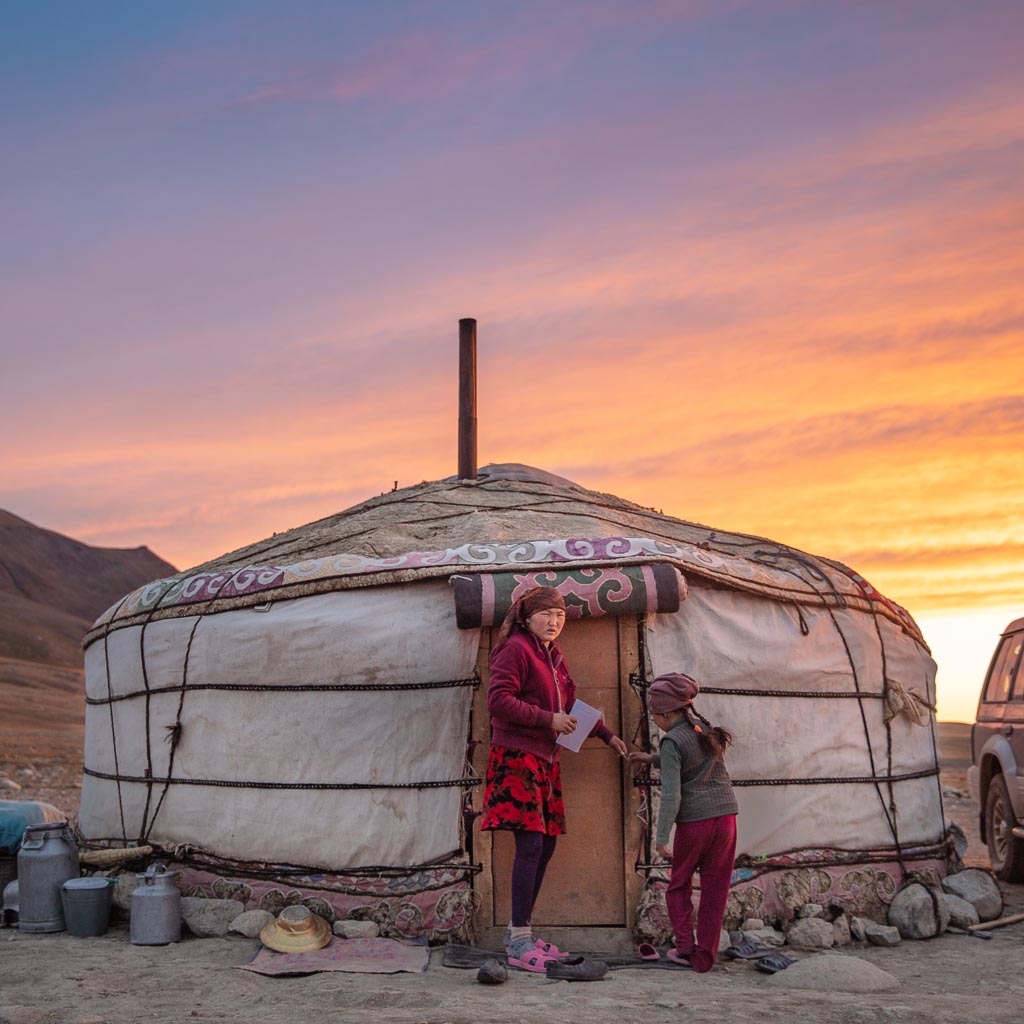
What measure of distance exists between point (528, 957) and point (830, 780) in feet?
5.96

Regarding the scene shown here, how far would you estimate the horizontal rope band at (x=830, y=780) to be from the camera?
17.2 feet

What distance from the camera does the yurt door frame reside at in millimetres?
4957

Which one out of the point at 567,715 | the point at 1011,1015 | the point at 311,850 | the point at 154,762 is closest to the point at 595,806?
the point at 567,715

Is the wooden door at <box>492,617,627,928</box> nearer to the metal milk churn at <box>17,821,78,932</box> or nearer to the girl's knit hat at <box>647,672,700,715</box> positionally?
the girl's knit hat at <box>647,672,700,715</box>

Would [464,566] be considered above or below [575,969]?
above

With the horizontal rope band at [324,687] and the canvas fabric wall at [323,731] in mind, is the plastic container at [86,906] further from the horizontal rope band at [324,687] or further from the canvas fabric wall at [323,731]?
the horizontal rope band at [324,687]

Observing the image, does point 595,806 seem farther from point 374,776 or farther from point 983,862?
point 983,862

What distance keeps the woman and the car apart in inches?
117

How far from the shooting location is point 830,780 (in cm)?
553

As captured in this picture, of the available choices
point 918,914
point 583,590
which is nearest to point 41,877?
point 583,590

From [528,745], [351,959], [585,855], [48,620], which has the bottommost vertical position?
[351,959]

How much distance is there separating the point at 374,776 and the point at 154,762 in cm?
120

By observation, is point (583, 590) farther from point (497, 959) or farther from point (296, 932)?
point (296, 932)

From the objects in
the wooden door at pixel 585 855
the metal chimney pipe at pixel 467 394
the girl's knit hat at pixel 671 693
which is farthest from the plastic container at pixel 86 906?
the metal chimney pipe at pixel 467 394
